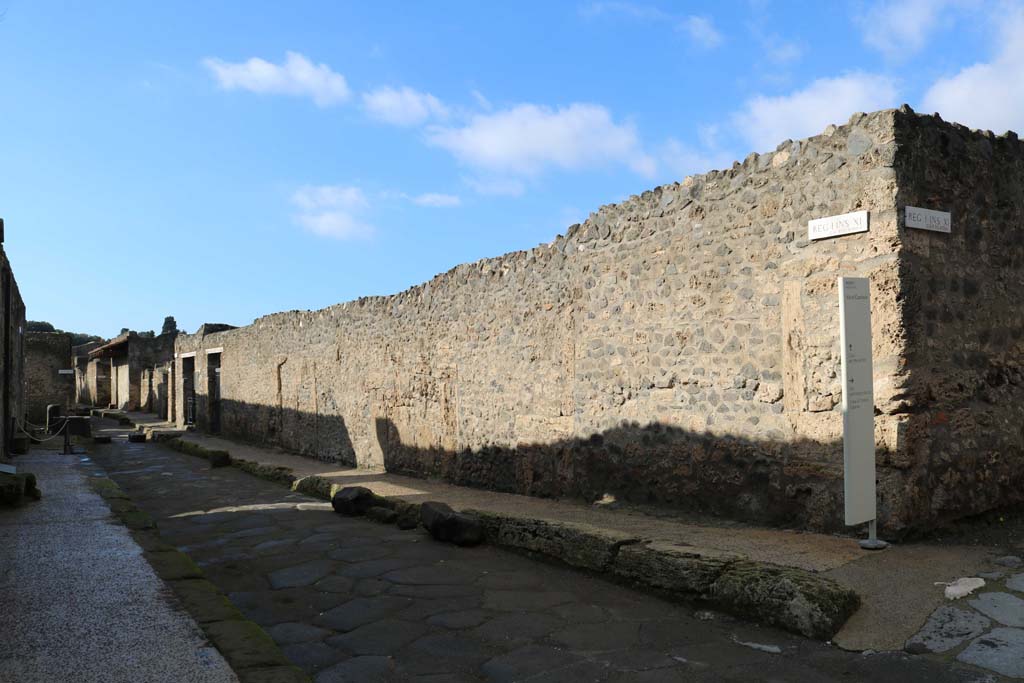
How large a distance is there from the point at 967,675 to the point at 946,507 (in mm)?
2176

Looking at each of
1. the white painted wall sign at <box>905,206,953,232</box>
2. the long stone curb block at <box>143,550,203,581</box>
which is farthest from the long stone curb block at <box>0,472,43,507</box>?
the white painted wall sign at <box>905,206,953,232</box>

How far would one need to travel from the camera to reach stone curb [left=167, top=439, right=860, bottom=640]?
10.6 ft

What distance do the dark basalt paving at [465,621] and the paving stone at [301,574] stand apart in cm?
1

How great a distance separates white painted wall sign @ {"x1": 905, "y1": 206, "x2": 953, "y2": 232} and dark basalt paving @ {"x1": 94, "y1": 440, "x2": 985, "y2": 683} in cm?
270

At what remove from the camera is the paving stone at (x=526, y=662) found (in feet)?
9.31

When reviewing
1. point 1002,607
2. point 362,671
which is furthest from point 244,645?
point 1002,607

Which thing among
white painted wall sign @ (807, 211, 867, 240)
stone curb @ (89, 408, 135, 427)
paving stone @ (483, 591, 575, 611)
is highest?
white painted wall sign @ (807, 211, 867, 240)

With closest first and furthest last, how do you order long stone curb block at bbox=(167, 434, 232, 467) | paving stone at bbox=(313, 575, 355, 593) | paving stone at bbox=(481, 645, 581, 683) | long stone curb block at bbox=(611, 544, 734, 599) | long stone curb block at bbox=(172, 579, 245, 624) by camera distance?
paving stone at bbox=(481, 645, 581, 683) < long stone curb block at bbox=(172, 579, 245, 624) < long stone curb block at bbox=(611, 544, 734, 599) < paving stone at bbox=(313, 575, 355, 593) < long stone curb block at bbox=(167, 434, 232, 467)

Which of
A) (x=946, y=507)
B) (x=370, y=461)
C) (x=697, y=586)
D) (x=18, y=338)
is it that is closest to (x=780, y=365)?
(x=946, y=507)

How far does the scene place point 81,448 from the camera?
12906mm

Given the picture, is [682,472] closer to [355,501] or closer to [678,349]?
[678,349]

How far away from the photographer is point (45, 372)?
1839 centimetres

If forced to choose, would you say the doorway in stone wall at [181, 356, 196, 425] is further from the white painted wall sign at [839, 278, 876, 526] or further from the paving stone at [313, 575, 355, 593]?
the white painted wall sign at [839, 278, 876, 526]

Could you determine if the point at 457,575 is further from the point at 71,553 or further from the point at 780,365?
the point at 780,365
